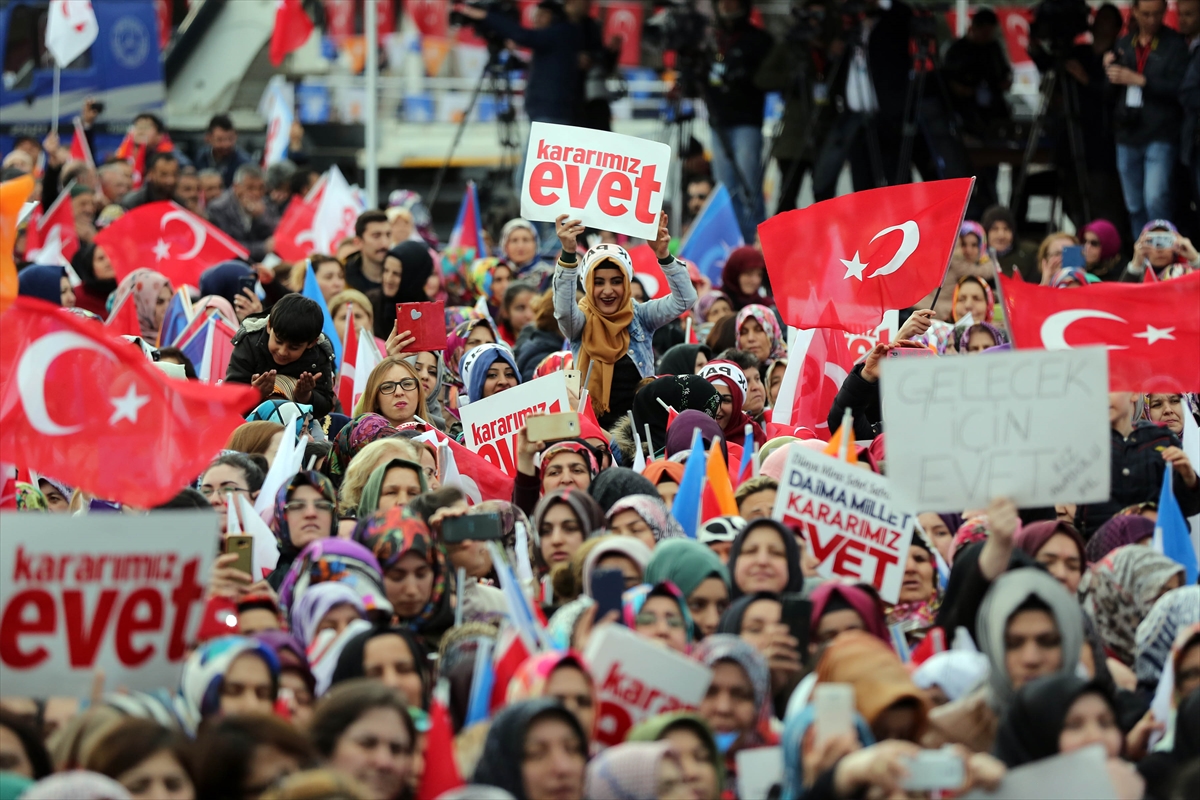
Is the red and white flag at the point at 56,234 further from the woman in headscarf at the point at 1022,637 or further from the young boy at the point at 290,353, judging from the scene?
the woman in headscarf at the point at 1022,637

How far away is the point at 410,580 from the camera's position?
18.6 ft

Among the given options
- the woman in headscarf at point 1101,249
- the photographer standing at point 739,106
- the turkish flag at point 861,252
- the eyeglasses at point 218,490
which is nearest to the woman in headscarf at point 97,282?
the photographer standing at point 739,106

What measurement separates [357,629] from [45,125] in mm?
18107

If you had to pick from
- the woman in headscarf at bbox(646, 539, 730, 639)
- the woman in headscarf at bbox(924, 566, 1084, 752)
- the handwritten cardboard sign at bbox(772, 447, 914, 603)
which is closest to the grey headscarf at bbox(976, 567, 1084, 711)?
the woman in headscarf at bbox(924, 566, 1084, 752)

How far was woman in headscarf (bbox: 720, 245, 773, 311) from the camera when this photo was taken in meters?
11.0

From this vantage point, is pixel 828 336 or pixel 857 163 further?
pixel 857 163

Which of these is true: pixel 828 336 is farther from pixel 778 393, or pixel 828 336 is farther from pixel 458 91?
pixel 458 91

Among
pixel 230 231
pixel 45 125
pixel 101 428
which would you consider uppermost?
pixel 45 125

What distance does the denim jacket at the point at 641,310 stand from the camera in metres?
8.32

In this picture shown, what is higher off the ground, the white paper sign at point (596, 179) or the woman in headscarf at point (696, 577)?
the white paper sign at point (596, 179)

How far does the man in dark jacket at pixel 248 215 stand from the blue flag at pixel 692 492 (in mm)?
7912

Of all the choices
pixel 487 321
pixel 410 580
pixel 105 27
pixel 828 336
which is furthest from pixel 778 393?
pixel 105 27

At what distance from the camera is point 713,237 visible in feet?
42.9

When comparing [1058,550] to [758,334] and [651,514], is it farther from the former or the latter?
[758,334]
